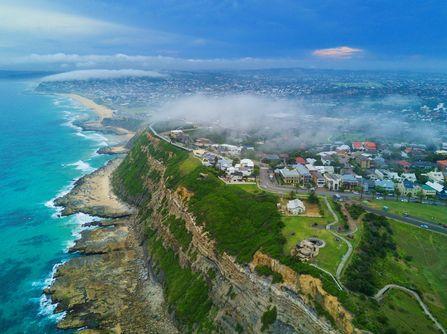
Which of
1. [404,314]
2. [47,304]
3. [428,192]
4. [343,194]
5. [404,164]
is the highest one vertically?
[404,314]

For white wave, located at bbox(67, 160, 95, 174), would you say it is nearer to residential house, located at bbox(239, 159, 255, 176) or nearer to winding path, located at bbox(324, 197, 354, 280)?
residential house, located at bbox(239, 159, 255, 176)

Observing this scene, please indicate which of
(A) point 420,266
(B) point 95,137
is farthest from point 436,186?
(B) point 95,137

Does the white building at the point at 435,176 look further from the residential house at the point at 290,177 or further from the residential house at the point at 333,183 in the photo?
the residential house at the point at 290,177

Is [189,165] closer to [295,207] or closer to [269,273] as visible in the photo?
[295,207]

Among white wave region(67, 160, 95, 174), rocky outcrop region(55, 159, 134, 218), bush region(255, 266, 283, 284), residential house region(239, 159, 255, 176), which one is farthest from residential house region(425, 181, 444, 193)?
white wave region(67, 160, 95, 174)

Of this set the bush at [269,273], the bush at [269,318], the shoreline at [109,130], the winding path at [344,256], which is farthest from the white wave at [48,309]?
the shoreline at [109,130]
